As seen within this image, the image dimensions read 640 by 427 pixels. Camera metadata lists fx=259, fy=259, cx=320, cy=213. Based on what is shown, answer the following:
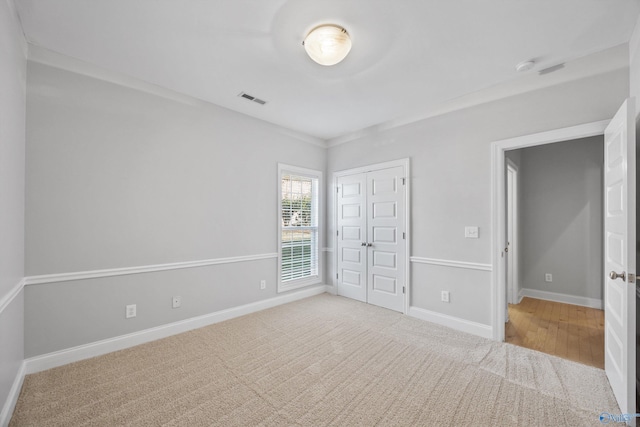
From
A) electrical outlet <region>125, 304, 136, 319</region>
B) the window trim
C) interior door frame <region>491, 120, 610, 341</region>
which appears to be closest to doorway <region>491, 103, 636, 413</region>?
interior door frame <region>491, 120, 610, 341</region>

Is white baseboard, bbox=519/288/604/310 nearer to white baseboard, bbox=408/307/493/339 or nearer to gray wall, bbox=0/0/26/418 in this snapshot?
white baseboard, bbox=408/307/493/339

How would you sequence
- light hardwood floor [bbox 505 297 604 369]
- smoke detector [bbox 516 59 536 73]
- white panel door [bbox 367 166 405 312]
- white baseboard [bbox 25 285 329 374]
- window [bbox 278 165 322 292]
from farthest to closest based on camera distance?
window [bbox 278 165 322 292] → white panel door [bbox 367 166 405 312] → light hardwood floor [bbox 505 297 604 369] → smoke detector [bbox 516 59 536 73] → white baseboard [bbox 25 285 329 374]

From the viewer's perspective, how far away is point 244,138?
3578mm

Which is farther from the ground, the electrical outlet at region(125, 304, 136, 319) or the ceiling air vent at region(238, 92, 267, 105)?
the ceiling air vent at region(238, 92, 267, 105)

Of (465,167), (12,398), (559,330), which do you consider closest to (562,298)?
(559,330)

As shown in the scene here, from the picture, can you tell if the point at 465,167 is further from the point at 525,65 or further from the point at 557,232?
the point at 557,232

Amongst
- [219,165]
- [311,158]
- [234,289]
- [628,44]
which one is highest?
[628,44]

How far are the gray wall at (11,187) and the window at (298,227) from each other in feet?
8.52

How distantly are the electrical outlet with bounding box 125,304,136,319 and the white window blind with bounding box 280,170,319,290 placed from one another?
1.87 m

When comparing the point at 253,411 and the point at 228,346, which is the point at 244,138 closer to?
the point at 228,346

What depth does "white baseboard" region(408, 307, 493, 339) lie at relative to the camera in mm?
2861

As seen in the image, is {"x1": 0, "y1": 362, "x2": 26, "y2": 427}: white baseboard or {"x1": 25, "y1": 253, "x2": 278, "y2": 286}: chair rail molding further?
{"x1": 25, "y1": 253, "x2": 278, "y2": 286}: chair rail molding

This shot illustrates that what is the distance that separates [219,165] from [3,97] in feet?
6.10

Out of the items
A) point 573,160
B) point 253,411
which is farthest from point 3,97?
point 573,160
